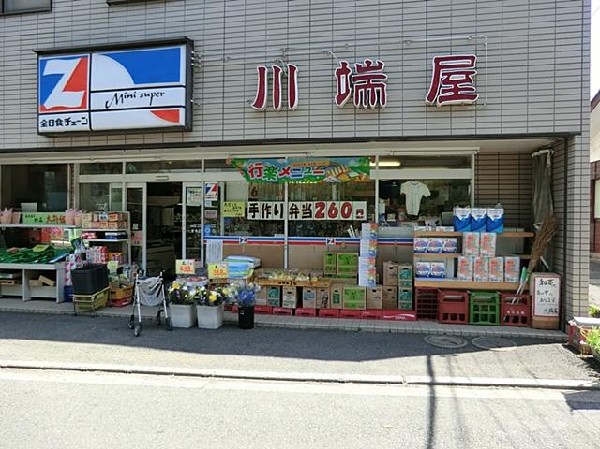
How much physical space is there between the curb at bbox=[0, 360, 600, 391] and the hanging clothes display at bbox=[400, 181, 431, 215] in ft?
15.0

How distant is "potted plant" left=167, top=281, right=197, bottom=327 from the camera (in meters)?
8.45

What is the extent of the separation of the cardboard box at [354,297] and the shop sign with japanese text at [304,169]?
2340mm

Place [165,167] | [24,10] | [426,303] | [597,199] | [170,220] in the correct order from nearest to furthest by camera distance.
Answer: [426,303], [24,10], [165,167], [170,220], [597,199]

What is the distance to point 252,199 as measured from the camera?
35.2ft

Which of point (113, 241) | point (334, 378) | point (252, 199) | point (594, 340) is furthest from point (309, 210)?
point (594, 340)

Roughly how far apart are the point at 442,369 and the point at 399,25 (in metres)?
5.88

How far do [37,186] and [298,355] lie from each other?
356 inches

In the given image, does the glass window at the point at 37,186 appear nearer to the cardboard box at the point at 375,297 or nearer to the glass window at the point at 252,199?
the glass window at the point at 252,199

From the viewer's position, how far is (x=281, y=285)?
366 inches

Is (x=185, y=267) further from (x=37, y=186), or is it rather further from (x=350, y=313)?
(x=37, y=186)

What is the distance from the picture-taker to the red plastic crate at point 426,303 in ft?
29.3

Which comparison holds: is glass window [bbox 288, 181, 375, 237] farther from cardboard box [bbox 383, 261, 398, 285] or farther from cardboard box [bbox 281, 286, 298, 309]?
cardboard box [bbox 281, 286, 298, 309]

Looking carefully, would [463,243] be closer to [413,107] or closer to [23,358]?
[413,107]

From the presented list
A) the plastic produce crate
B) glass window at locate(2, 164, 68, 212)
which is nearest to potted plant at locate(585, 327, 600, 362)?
the plastic produce crate
